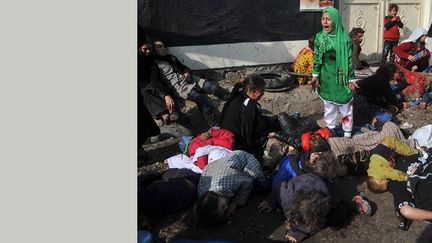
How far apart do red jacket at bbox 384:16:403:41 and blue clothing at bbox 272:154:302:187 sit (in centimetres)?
537

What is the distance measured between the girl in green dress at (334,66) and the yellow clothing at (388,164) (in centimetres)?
88

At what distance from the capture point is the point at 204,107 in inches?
216

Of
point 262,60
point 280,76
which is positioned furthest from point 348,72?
point 262,60

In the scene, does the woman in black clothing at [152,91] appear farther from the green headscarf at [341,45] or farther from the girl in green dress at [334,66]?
the green headscarf at [341,45]

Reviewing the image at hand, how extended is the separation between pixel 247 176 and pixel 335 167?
0.76 metres

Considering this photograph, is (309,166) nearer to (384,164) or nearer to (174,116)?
(384,164)

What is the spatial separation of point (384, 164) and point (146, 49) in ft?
9.60

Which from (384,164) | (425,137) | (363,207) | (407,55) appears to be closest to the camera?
(363,207)

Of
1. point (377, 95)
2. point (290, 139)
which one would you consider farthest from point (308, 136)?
point (377, 95)

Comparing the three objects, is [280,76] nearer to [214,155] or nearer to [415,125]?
[415,125]

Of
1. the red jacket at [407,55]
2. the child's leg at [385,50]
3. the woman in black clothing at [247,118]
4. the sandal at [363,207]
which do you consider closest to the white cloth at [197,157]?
the woman in black clothing at [247,118]

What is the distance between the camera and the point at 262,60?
6.78 metres

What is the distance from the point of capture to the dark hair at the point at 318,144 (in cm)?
396

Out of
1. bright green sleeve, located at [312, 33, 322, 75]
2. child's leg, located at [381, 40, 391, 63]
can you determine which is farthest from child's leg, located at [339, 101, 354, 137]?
child's leg, located at [381, 40, 391, 63]
